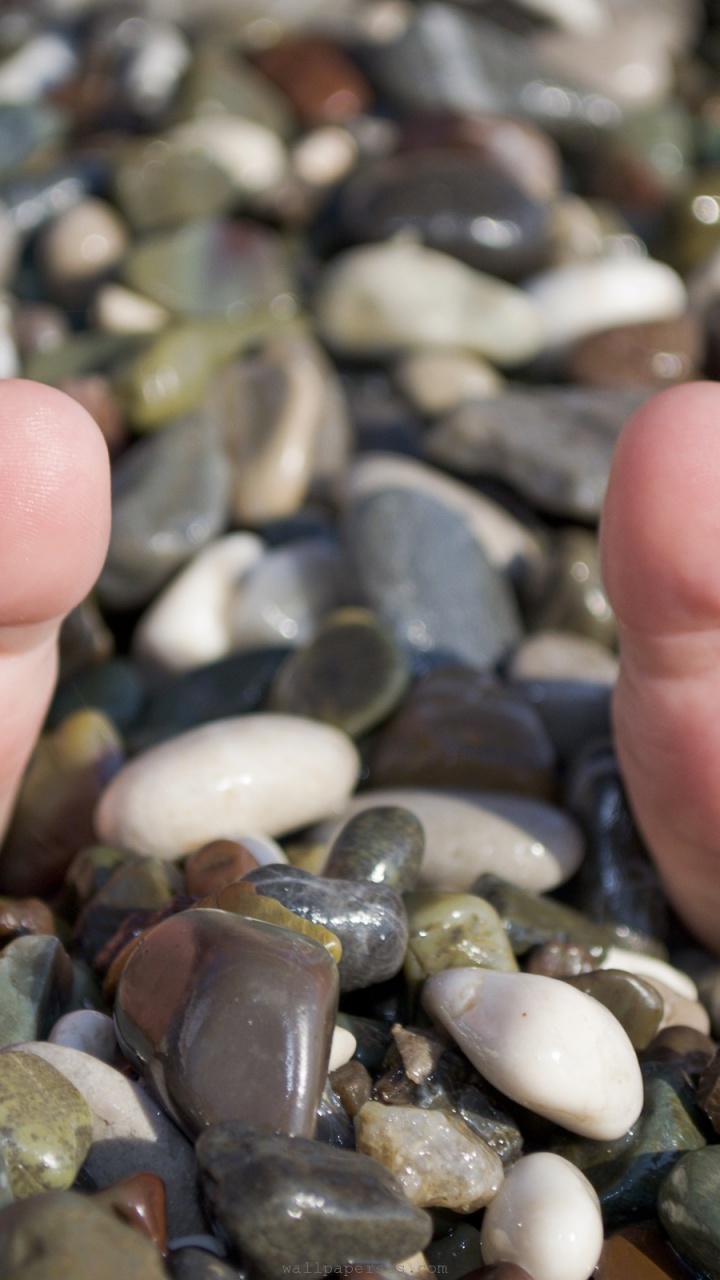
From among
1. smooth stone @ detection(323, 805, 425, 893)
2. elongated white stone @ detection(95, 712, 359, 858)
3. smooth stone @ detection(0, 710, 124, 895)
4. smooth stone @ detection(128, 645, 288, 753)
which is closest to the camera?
smooth stone @ detection(323, 805, 425, 893)

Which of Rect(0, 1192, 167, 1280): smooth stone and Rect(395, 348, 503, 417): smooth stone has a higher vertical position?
Rect(0, 1192, 167, 1280): smooth stone

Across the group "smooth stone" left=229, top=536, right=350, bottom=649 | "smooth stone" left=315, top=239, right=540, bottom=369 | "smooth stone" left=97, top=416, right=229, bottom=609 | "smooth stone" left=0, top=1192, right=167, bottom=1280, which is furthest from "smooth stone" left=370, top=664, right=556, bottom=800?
"smooth stone" left=315, top=239, right=540, bottom=369

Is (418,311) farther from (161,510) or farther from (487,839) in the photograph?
(487,839)

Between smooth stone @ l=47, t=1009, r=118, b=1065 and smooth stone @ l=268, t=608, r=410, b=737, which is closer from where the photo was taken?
smooth stone @ l=47, t=1009, r=118, b=1065

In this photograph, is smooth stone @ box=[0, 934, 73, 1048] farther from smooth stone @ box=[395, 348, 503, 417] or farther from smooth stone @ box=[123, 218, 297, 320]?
smooth stone @ box=[123, 218, 297, 320]

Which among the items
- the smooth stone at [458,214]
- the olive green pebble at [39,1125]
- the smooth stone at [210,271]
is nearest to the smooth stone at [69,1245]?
the olive green pebble at [39,1125]

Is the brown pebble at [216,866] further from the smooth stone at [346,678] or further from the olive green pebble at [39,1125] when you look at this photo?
the smooth stone at [346,678]

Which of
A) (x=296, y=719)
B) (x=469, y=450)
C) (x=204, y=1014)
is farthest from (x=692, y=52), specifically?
(x=204, y=1014)
